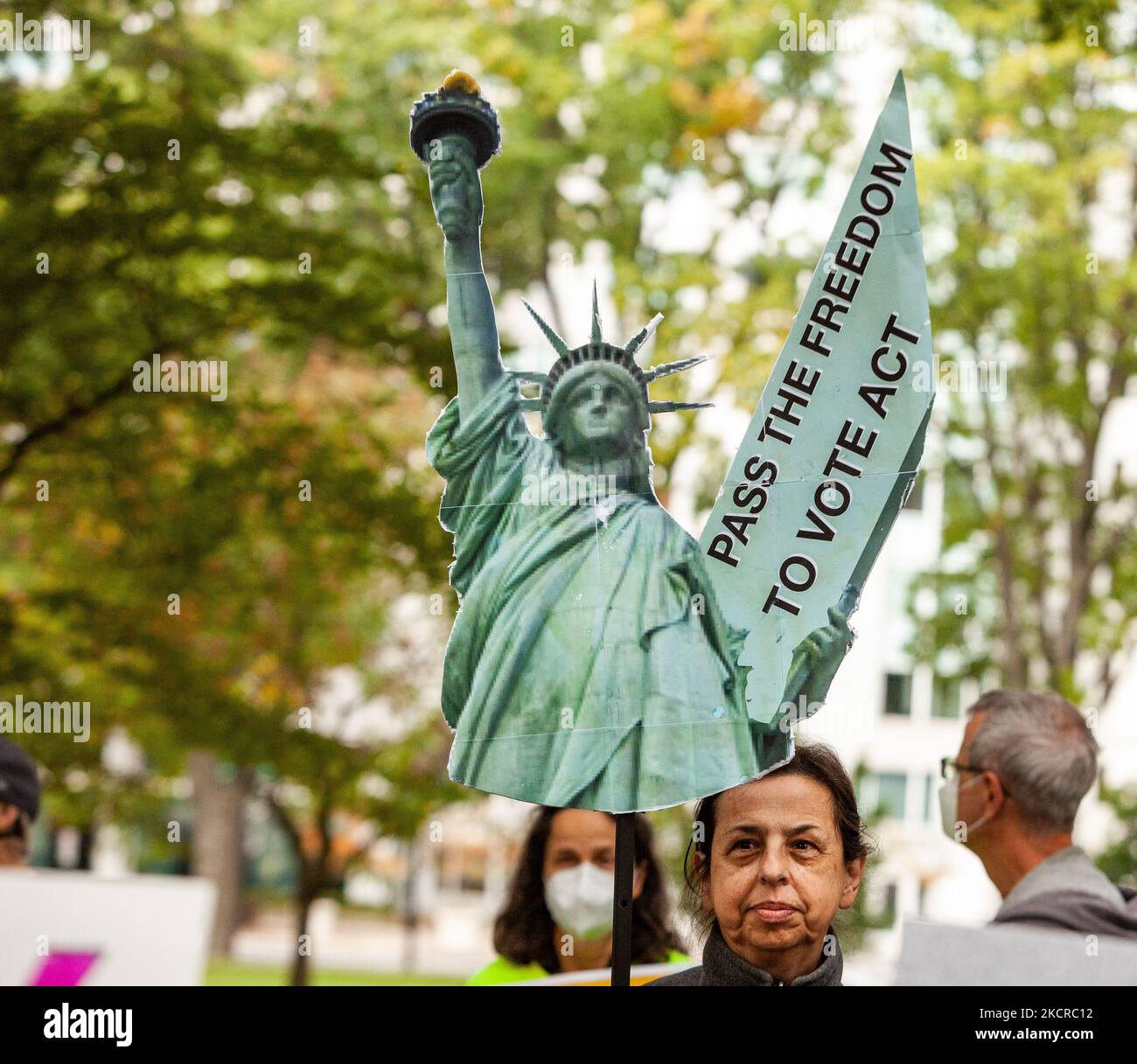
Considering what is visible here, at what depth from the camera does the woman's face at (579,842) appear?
3961 millimetres

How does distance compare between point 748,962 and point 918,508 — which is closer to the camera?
point 748,962

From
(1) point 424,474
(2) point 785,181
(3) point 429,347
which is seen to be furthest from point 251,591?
(2) point 785,181

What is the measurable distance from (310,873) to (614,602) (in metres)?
11.5

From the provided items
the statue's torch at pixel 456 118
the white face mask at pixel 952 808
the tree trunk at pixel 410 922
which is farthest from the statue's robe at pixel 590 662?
the tree trunk at pixel 410 922

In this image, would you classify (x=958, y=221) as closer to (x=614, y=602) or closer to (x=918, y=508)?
(x=918, y=508)

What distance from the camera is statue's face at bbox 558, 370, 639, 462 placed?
117 inches

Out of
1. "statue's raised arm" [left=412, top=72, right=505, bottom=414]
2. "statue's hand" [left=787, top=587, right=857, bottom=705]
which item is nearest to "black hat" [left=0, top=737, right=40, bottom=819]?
"statue's raised arm" [left=412, top=72, right=505, bottom=414]

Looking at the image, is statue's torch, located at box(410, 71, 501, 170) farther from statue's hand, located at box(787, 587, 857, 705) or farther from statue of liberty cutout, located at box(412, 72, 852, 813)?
statue's hand, located at box(787, 587, 857, 705)

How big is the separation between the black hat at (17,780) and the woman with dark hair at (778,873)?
5.42ft

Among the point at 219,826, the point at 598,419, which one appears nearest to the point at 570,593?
the point at 598,419

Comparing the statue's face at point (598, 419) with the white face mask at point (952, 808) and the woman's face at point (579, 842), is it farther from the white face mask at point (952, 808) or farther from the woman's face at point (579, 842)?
the white face mask at point (952, 808)

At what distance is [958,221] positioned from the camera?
41.9 ft

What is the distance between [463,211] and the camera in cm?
310

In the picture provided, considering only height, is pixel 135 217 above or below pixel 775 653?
above
